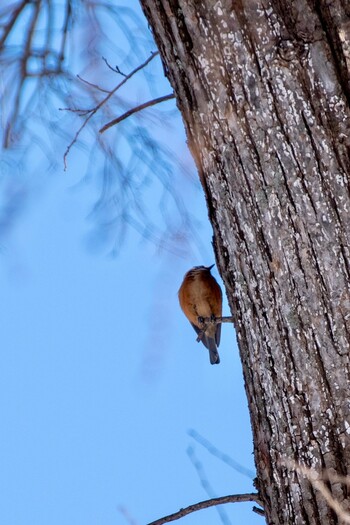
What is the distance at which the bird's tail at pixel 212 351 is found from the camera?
4.70 metres

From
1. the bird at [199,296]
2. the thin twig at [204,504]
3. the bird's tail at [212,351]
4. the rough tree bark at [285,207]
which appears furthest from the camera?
the bird's tail at [212,351]

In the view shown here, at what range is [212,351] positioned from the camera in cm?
473

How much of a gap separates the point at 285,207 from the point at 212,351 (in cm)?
309

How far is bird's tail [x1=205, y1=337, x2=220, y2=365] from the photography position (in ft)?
15.4

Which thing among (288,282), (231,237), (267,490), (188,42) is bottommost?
(267,490)

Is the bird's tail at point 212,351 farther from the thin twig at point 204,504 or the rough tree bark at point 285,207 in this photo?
the rough tree bark at point 285,207

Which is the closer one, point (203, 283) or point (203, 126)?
point (203, 126)

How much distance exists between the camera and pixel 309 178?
5.57 feet

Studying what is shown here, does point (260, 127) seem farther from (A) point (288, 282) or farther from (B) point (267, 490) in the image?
(B) point (267, 490)

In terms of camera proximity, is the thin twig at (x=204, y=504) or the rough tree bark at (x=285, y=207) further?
the thin twig at (x=204, y=504)

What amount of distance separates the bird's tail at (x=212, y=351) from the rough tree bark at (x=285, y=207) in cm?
282

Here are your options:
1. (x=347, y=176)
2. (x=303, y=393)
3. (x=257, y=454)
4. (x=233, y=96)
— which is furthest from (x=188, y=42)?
(x=257, y=454)

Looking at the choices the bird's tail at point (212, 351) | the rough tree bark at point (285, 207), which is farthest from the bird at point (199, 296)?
the rough tree bark at point (285, 207)

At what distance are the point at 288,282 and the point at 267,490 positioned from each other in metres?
0.56
